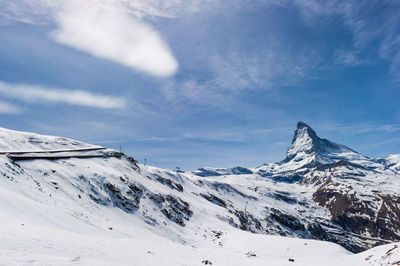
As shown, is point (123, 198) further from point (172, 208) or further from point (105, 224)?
point (105, 224)

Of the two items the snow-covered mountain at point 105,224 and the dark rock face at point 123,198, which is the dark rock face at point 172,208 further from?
the dark rock face at point 123,198

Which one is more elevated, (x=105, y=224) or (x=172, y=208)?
(x=172, y=208)

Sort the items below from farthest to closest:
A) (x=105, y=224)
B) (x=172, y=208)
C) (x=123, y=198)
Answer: (x=172, y=208), (x=123, y=198), (x=105, y=224)

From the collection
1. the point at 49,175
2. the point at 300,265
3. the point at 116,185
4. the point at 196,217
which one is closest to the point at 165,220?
the point at 116,185

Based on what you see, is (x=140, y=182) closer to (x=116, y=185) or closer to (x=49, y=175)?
(x=116, y=185)

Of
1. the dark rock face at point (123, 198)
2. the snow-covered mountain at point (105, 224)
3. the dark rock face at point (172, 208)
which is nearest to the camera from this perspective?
the snow-covered mountain at point (105, 224)

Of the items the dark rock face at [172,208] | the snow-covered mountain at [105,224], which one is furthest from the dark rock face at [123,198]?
the dark rock face at [172,208]

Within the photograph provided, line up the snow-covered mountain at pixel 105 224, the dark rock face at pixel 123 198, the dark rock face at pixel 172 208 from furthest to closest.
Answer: the dark rock face at pixel 172 208
the dark rock face at pixel 123 198
the snow-covered mountain at pixel 105 224

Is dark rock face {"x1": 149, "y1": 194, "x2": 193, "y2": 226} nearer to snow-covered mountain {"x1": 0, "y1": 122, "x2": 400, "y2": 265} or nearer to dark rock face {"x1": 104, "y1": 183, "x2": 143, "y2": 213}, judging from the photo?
snow-covered mountain {"x1": 0, "y1": 122, "x2": 400, "y2": 265}

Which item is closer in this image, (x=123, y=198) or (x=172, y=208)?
(x=123, y=198)

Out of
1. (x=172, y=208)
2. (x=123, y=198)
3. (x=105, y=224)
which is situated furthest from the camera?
(x=172, y=208)

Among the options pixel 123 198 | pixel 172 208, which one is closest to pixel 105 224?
pixel 123 198

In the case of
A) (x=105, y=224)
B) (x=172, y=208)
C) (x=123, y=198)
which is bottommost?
(x=105, y=224)

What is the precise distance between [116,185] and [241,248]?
27929mm
